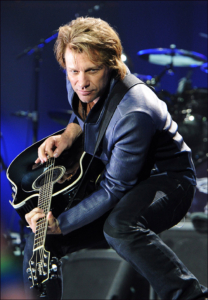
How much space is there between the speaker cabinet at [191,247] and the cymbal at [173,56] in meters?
2.26

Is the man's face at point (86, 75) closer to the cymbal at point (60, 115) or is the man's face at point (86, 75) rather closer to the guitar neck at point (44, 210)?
the guitar neck at point (44, 210)

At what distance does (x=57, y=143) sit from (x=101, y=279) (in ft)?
4.20

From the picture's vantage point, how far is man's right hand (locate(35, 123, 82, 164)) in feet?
6.77

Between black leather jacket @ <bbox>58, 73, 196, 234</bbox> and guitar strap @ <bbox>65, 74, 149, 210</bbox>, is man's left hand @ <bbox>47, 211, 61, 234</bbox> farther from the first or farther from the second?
guitar strap @ <bbox>65, 74, 149, 210</bbox>

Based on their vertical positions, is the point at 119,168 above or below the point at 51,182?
above

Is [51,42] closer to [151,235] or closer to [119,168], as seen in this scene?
[119,168]

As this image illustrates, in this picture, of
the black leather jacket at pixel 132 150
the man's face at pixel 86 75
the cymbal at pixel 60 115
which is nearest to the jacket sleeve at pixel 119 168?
the black leather jacket at pixel 132 150

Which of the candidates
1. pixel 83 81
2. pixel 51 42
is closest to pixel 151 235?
pixel 83 81

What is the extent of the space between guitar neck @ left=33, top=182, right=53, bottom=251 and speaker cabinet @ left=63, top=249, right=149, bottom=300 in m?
1.27

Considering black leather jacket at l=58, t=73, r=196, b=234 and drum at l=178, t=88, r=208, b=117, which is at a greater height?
black leather jacket at l=58, t=73, r=196, b=234

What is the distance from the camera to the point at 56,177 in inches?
72.8

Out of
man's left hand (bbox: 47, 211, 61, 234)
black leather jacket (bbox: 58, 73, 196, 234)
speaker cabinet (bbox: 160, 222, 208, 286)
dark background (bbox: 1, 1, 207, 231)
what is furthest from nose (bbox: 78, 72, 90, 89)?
dark background (bbox: 1, 1, 207, 231)

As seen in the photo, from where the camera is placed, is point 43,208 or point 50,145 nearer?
point 43,208

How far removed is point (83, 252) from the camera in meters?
2.97
